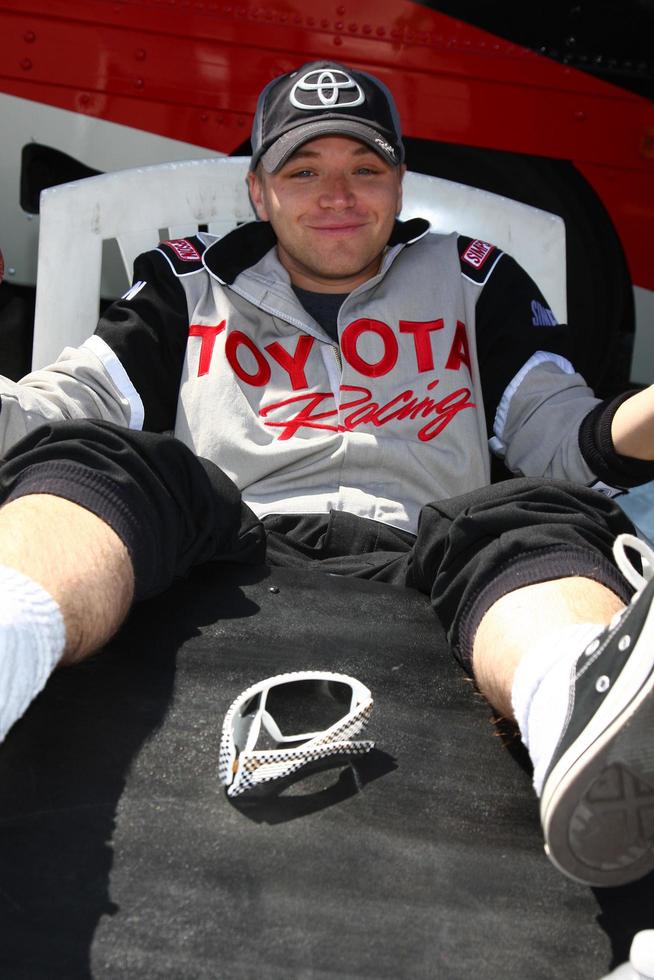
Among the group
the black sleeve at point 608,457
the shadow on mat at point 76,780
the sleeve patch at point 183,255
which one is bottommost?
the shadow on mat at point 76,780

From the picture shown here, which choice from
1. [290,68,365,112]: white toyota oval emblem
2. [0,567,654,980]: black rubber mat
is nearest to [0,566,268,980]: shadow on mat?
[0,567,654,980]: black rubber mat

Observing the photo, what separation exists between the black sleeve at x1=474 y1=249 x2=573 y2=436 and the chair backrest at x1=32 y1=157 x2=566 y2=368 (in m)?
0.49

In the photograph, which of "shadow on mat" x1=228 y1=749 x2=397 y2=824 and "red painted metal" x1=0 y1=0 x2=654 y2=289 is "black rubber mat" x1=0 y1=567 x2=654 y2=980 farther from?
"red painted metal" x1=0 y1=0 x2=654 y2=289

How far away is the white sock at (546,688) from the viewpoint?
117 cm

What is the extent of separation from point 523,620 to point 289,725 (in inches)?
13.4

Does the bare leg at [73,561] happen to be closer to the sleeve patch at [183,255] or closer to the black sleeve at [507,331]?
the sleeve patch at [183,255]

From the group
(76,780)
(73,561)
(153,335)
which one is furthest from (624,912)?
(153,335)

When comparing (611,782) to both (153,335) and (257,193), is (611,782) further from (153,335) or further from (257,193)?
(257,193)

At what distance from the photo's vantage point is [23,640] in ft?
3.98

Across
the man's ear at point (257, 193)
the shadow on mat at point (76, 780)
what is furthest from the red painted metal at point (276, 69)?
the shadow on mat at point (76, 780)

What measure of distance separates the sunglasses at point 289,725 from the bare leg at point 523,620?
0.53 feet

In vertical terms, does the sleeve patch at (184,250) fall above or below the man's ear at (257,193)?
below

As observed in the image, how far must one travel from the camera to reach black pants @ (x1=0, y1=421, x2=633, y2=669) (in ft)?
4.81

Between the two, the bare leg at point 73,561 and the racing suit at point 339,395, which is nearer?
the bare leg at point 73,561
